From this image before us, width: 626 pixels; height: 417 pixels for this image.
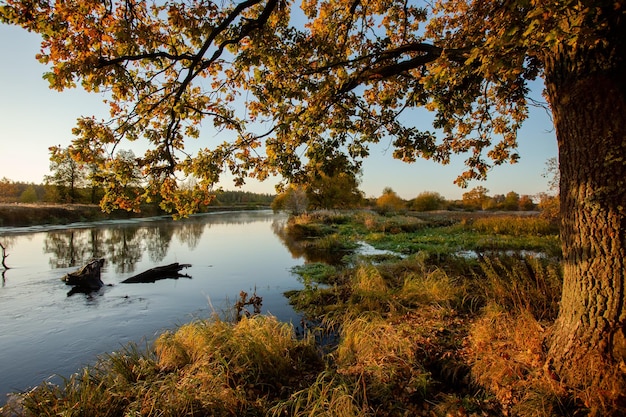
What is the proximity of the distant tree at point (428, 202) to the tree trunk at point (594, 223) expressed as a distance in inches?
2198

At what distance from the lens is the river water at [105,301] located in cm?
590

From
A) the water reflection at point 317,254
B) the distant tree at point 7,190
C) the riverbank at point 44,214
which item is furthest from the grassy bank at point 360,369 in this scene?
the distant tree at point 7,190

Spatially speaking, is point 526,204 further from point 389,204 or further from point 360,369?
point 360,369

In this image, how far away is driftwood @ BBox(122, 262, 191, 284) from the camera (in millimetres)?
11344

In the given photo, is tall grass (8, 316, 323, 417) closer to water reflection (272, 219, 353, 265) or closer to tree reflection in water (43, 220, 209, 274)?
water reflection (272, 219, 353, 265)

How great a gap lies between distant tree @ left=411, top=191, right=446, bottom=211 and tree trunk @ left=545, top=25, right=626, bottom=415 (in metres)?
55.8

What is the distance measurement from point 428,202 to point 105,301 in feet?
180

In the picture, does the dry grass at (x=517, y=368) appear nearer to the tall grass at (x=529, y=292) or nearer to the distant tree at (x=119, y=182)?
the tall grass at (x=529, y=292)

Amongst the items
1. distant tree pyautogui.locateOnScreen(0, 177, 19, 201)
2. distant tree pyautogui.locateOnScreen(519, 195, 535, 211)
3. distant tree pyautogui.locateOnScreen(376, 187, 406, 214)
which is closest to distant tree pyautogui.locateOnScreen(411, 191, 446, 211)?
distant tree pyautogui.locateOnScreen(376, 187, 406, 214)

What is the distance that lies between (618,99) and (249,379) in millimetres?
5230

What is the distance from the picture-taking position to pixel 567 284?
321cm

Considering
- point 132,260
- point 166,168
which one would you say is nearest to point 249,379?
point 166,168

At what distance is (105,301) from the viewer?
8953mm

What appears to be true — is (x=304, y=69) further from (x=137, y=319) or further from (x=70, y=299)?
(x=70, y=299)
